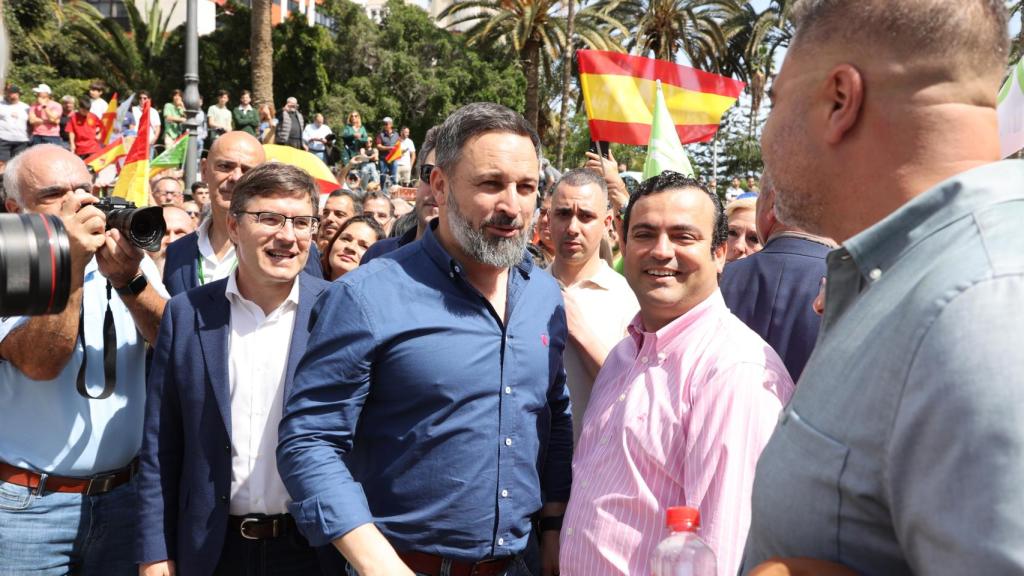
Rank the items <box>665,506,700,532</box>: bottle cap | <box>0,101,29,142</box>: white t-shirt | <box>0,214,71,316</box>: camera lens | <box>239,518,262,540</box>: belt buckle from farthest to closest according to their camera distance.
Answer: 1. <box>0,101,29,142</box>: white t-shirt
2. <box>239,518,262,540</box>: belt buckle
3. <box>665,506,700,532</box>: bottle cap
4. <box>0,214,71,316</box>: camera lens

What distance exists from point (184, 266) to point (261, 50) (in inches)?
569

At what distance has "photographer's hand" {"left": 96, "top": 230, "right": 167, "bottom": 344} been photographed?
3.14 metres

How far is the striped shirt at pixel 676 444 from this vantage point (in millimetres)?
2324

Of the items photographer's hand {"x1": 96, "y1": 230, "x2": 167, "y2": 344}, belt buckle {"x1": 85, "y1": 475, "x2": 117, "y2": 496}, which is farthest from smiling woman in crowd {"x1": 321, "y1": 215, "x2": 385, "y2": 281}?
belt buckle {"x1": 85, "y1": 475, "x2": 117, "y2": 496}

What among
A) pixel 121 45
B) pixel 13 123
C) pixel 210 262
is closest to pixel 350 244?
pixel 210 262

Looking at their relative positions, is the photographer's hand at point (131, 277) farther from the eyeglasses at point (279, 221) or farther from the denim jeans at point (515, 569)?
the denim jeans at point (515, 569)

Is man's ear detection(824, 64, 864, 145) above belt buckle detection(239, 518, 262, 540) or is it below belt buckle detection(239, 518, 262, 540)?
above

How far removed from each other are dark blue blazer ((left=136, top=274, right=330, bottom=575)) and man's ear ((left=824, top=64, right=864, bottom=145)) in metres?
2.17

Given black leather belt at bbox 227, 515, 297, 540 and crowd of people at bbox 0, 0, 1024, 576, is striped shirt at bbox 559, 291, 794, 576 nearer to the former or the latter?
crowd of people at bbox 0, 0, 1024, 576

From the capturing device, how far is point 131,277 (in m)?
3.25

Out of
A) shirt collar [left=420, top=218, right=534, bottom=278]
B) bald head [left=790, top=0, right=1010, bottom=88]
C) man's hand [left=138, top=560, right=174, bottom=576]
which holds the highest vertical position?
bald head [left=790, top=0, right=1010, bottom=88]

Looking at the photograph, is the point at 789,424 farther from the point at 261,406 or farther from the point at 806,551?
the point at 261,406

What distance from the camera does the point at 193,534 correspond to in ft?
9.72

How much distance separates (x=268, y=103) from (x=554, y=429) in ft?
53.3
